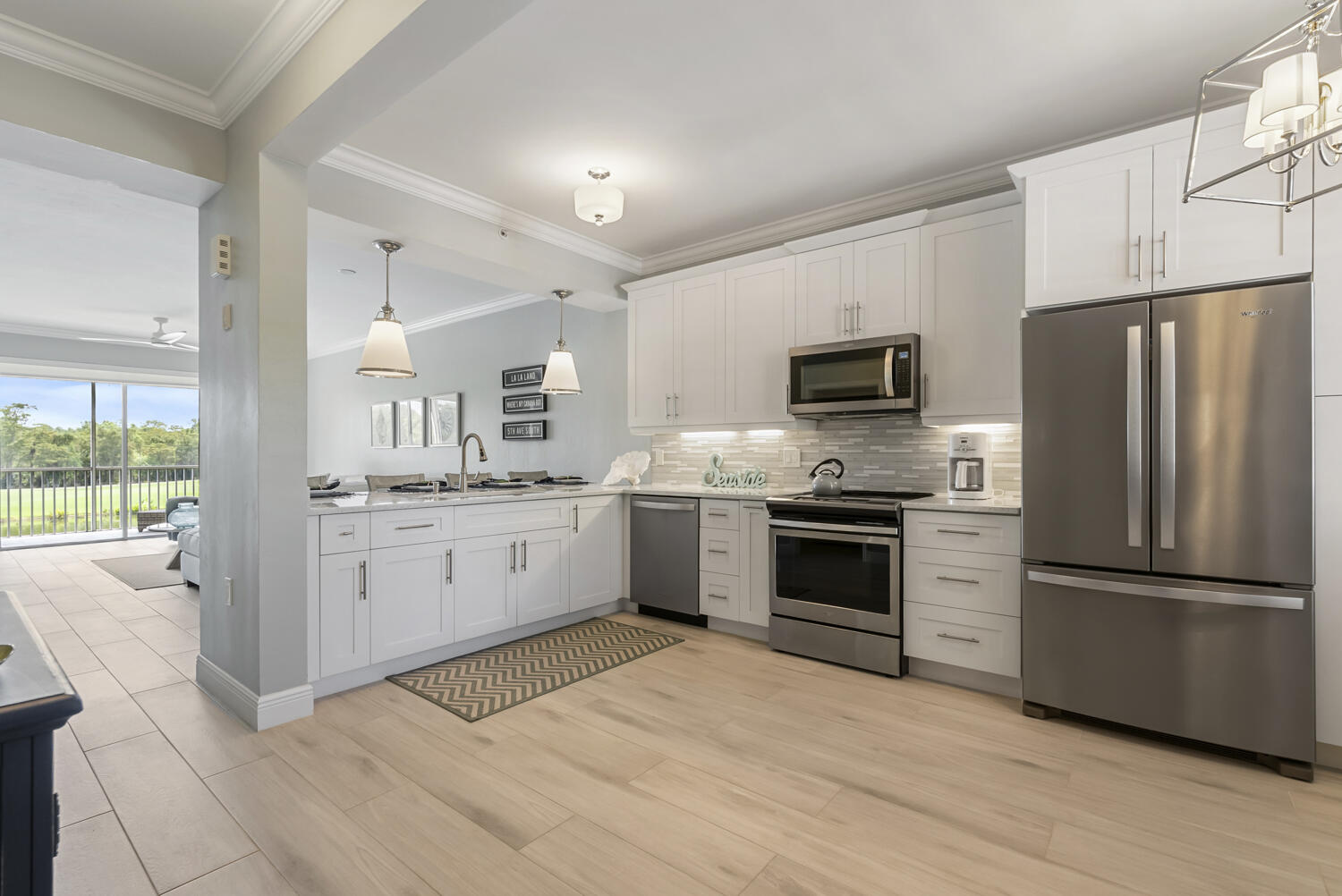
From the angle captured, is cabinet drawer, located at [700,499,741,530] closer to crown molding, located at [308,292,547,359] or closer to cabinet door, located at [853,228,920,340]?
cabinet door, located at [853,228,920,340]

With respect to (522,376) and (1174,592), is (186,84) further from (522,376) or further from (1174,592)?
(1174,592)

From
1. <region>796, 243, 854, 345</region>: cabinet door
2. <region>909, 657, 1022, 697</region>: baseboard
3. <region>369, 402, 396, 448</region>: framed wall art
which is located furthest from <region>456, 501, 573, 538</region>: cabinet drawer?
<region>369, 402, 396, 448</region>: framed wall art

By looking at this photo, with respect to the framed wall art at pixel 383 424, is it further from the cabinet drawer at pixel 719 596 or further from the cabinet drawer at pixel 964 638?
the cabinet drawer at pixel 964 638

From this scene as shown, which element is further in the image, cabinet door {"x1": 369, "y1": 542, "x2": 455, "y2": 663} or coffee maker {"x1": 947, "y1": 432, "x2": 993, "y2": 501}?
coffee maker {"x1": 947, "y1": 432, "x2": 993, "y2": 501}

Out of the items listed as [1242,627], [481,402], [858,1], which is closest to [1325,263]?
[1242,627]

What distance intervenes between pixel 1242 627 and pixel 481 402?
5.96m

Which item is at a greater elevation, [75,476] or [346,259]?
[346,259]

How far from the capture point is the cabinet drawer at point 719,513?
389 centimetres

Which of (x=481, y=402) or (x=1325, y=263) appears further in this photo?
(x=481, y=402)

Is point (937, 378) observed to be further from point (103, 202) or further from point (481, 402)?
point (103, 202)

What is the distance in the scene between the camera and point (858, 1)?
216 cm

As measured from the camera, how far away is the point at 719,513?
395cm

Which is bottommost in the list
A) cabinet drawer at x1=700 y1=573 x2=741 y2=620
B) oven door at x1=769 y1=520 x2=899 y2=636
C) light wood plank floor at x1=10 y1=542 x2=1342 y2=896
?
light wood plank floor at x1=10 y1=542 x2=1342 y2=896

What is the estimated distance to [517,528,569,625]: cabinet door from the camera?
12.3ft
